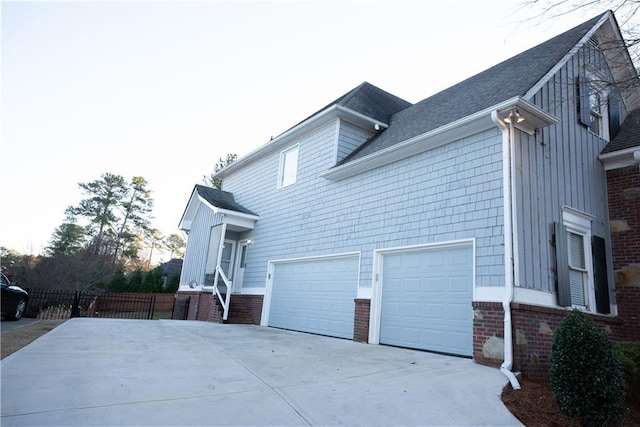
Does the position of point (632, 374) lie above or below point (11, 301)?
above

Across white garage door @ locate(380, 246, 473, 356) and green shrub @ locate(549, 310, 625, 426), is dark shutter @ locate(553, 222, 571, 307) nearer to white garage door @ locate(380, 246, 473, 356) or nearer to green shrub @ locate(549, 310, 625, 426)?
white garage door @ locate(380, 246, 473, 356)

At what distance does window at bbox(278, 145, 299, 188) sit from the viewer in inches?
499

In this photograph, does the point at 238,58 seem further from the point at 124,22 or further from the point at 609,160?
the point at 609,160

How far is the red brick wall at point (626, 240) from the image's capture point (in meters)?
7.50

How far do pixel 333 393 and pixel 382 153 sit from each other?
19.4ft

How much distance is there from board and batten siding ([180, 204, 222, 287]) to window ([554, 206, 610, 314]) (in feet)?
33.4

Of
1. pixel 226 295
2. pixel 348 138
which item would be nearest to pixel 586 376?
pixel 348 138

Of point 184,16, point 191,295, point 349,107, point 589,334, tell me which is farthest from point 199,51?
point 589,334

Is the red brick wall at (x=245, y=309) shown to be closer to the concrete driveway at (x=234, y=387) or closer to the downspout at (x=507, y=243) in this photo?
the concrete driveway at (x=234, y=387)

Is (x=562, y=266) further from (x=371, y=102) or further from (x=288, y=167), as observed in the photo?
(x=288, y=167)

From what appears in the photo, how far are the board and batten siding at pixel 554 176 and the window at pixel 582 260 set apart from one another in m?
0.20

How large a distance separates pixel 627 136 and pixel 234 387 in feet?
32.9

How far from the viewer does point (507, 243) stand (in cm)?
617

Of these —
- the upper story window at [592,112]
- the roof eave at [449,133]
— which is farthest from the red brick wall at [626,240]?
the roof eave at [449,133]
